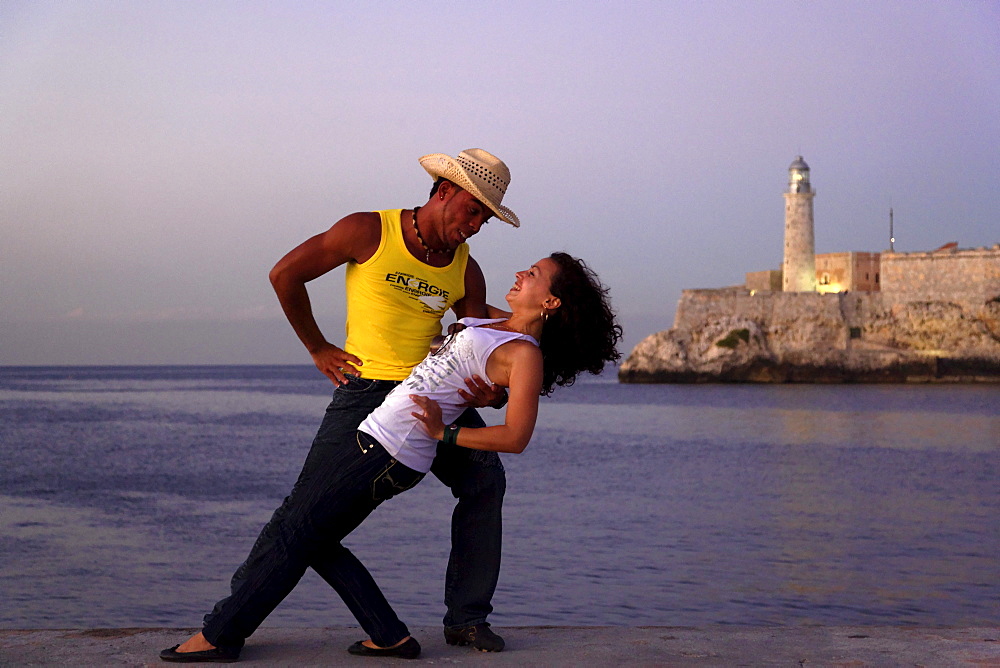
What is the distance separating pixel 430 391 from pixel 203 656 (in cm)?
115

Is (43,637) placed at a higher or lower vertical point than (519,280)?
lower

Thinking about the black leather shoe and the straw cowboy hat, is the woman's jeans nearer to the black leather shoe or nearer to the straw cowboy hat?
the black leather shoe

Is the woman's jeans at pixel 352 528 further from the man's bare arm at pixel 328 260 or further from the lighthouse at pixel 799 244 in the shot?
the lighthouse at pixel 799 244

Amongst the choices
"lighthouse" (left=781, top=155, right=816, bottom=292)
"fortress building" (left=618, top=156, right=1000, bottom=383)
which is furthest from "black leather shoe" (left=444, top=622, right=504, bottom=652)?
"lighthouse" (left=781, top=155, right=816, bottom=292)

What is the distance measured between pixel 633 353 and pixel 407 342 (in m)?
67.0

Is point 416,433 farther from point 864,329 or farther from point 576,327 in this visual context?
point 864,329

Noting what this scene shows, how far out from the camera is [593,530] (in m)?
13.0

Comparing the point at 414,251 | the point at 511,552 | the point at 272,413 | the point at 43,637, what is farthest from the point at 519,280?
the point at 272,413

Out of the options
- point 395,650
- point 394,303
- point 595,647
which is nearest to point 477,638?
point 395,650

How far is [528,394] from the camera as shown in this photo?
131 inches

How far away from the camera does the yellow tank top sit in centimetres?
369

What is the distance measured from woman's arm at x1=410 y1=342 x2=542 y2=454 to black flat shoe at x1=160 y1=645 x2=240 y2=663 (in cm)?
101

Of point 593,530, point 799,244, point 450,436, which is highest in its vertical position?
point 799,244

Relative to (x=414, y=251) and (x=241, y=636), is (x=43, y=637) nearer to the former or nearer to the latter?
(x=241, y=636)
